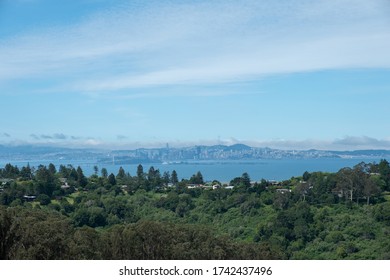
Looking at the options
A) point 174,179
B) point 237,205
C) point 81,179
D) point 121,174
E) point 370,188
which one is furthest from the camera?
point 121,174

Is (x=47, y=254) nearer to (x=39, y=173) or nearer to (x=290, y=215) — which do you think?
(x=290, y=215)

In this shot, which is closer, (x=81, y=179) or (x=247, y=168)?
(x=81, y=179)

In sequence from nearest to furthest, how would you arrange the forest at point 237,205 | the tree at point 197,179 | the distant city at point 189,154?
1. the forest at point 237,205
2. the distant city at point 189,154
3. the tree at point 197,179

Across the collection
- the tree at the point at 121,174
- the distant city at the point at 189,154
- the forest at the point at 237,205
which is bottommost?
the forest at the point at 237,205

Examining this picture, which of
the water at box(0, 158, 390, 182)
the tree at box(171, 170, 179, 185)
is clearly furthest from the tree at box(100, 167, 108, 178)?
the tree at box(171, 170, 179, 185)

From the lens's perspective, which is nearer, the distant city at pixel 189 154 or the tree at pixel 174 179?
the distant city at pixel 189 154

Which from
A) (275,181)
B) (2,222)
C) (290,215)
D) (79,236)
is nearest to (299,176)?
(275,181)

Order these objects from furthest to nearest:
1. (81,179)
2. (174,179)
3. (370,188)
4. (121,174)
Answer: (121,174) → (174,179) → (81,179) → (370,188)

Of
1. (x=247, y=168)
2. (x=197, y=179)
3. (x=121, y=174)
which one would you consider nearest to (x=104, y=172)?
(x=121, y=174)

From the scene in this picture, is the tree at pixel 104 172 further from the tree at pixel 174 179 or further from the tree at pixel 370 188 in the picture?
the tree at pixel 370 188

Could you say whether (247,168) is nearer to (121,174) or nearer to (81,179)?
(121,174)

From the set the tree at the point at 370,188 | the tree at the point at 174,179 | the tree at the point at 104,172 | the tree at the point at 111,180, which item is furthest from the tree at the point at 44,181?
the tree at the point at 370,188
